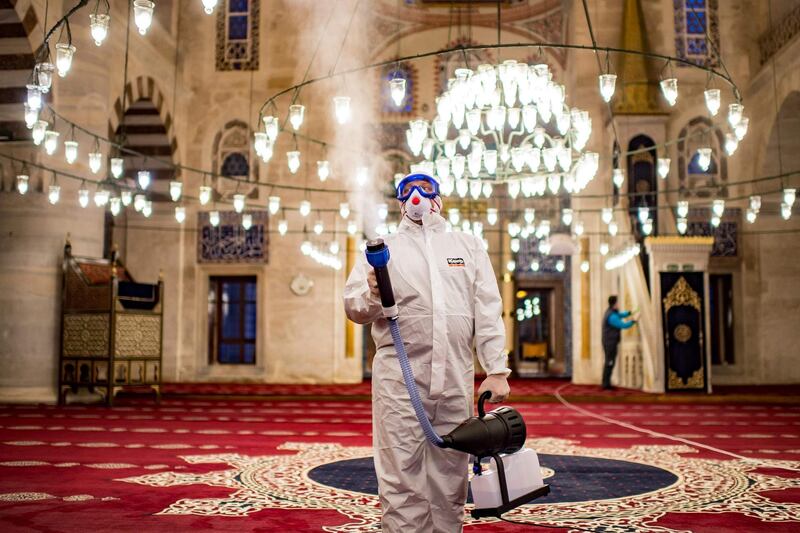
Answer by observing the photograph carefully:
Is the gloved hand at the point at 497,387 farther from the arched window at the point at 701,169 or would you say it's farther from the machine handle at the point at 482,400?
the arched window at the point at 701,169

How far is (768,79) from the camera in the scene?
30.8ft

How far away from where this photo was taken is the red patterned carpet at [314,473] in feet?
8.54

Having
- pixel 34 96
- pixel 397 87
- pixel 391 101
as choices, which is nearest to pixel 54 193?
pixel 34 96

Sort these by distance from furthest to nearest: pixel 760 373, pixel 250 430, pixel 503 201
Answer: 1. pixel 503 201
2. pixel 760 373
3. pixel 250 430

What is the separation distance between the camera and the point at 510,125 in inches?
253

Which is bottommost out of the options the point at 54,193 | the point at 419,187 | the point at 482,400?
the point at 482,400

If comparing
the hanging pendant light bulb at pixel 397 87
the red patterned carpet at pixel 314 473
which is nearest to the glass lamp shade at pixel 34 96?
the red patterned carpet at pixel 314 473

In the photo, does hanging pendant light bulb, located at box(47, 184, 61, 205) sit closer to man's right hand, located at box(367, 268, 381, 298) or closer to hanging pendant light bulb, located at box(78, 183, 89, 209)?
hanging pendant light bulb, located at box(78, 183, 89, 209)

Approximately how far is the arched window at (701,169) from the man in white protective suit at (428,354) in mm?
8669

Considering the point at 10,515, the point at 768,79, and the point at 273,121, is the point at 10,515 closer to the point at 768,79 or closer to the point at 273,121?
the point at 273,121

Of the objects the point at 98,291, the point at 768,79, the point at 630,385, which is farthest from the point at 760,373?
the point at 98,291

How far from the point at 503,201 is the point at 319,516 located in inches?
371

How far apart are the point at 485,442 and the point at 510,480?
132 millimetres

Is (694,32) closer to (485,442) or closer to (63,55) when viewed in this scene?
A: (63,55)
